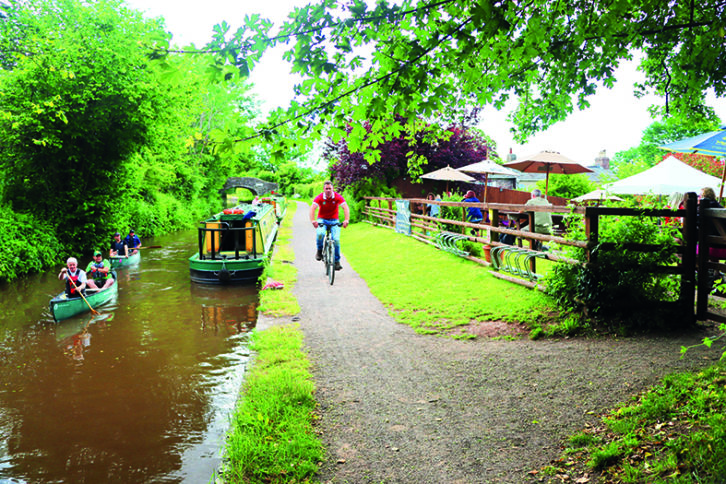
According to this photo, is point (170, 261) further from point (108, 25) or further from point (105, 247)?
point (108, 25)

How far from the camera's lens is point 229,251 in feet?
48.7

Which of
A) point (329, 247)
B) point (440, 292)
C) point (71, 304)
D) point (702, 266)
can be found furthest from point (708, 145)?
point (71, 304)

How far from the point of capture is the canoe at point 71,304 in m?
9.41

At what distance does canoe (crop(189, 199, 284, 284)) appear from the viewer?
43.1ft

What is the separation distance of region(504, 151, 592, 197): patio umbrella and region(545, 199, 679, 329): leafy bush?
24.4 feet

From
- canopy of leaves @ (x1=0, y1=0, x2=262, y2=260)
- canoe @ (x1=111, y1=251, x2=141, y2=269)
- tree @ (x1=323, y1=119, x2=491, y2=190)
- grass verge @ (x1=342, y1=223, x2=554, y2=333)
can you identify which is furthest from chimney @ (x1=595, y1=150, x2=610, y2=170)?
canoe @ (x1=111, y1=251, x2=141, y2=269)

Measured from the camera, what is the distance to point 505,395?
14.4 feet

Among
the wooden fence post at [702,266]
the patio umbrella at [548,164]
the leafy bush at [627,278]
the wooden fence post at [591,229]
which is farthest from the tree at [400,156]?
the wooden fence post at [702,266]

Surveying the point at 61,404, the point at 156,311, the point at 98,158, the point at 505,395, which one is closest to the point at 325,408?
the point at 505,395

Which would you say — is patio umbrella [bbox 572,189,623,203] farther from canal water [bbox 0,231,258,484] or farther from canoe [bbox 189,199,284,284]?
canoe [bbox 189,199,284,284]

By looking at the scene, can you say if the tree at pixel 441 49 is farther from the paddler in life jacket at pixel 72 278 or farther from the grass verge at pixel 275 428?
the paddler in life jacket at pixel 72 278

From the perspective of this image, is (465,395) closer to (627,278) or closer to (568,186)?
(627,278)

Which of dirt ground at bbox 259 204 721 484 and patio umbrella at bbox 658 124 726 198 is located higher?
patio umbrella at bbox 658 124 726 198

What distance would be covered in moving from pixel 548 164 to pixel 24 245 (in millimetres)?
15127
